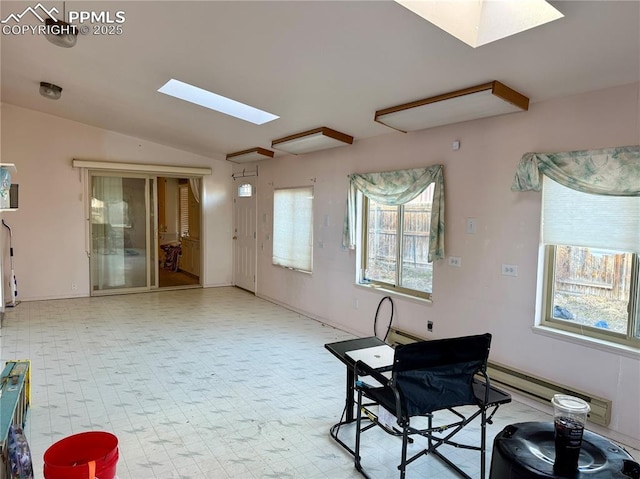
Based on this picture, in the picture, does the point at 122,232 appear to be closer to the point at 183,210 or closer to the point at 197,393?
the point at 183,210

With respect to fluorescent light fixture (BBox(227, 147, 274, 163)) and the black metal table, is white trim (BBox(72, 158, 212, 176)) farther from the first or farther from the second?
the black metal table

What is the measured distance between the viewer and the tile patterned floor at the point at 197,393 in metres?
2.49

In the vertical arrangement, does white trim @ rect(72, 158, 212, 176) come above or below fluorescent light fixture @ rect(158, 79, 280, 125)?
below

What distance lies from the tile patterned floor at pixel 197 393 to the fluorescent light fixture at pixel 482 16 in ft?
8.59

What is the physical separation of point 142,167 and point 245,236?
7.18 feet

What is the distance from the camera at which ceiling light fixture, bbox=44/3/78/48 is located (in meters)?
2.99

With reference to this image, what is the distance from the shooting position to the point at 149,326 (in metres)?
5.36

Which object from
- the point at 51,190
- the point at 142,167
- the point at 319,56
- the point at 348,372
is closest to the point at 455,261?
the point at 348,372

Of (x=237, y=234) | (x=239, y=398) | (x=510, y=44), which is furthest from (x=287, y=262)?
(x=510, y=44)

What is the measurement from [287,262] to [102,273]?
3434mm

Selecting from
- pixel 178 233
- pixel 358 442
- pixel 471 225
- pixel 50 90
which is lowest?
pixel 358 442

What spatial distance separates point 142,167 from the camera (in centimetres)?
726

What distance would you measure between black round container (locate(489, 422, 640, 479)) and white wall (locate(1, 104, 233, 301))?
7.06 m

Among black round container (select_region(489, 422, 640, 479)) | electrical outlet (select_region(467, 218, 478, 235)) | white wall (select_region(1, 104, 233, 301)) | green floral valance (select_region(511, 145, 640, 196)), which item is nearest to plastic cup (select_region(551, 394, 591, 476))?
black round container (select_region(489, 422, 640, 479))
